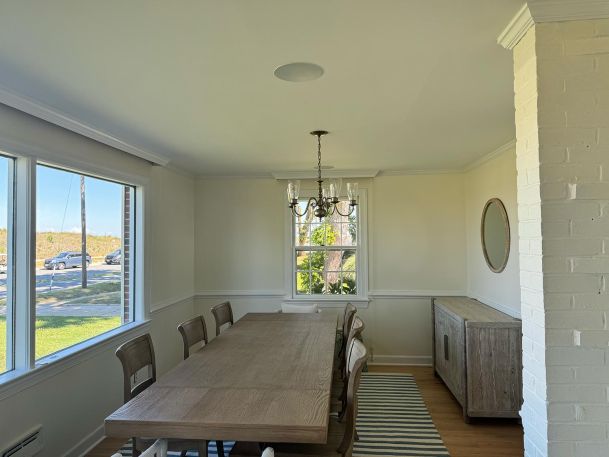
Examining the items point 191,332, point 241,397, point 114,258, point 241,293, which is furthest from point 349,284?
point 241,397

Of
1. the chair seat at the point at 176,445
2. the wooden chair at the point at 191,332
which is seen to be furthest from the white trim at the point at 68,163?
the chair seat at the point at 176,445

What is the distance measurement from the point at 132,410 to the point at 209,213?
143 inches

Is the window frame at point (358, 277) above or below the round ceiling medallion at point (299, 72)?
below

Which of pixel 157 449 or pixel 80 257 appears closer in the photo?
pixel 157 449

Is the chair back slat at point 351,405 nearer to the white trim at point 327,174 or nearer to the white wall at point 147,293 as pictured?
the white wall at point 147,293

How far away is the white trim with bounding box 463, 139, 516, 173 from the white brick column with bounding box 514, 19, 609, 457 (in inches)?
82.6

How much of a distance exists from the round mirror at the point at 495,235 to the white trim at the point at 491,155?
446 millimetres

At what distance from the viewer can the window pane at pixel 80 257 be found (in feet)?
8.79

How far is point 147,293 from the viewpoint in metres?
3.85

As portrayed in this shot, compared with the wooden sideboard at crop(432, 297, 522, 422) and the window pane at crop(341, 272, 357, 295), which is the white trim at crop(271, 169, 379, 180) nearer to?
the window pane at crop(341, 272, 357, 295)

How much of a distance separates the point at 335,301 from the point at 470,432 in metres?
2.16

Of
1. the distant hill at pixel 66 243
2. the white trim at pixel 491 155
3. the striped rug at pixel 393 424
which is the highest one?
the white trim at pixel 491 155

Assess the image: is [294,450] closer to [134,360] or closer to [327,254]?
[134,360]

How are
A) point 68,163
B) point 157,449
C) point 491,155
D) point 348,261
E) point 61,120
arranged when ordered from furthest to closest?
point 348,261 < point 491,155 < point 68,163 < point 61,120 < point 157,449
